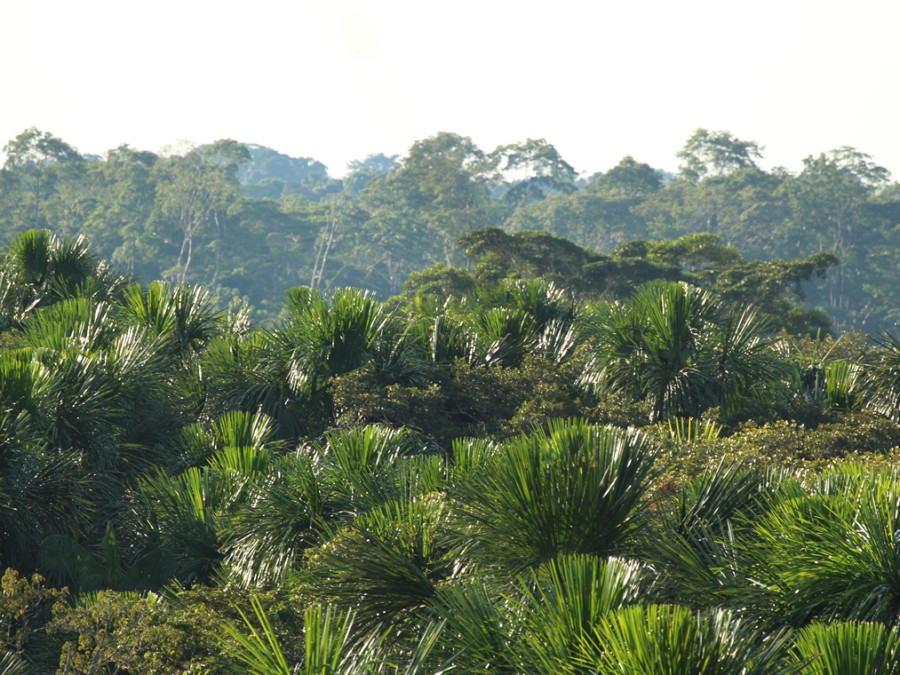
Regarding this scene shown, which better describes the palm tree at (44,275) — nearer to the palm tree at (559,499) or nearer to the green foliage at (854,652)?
the palm tree at (559,499)

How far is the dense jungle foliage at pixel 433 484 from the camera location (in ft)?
16.1

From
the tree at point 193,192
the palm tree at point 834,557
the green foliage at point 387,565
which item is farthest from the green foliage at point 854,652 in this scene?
the tree at point 193,192

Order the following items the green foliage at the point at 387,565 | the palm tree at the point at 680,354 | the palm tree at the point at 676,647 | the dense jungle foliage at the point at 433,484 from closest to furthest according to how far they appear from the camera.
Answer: the palm tree at the point at 676,647 < the dense jungle foliage at the point at 433,484 < the green foliage at the point at 387,565 < the palm tree at the point at 680,354

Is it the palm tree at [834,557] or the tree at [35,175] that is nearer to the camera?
→ the palm tree at [834,557]

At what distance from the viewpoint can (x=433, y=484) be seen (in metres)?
7.44

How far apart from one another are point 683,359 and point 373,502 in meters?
6.19

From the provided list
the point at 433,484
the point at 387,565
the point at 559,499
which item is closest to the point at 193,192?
the point at 433,484

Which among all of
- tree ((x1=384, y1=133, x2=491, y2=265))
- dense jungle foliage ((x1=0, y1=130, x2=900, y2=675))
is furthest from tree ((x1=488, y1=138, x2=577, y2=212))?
dense jungle foliage ((x1=0, y1=130, x2=900, y2=675))

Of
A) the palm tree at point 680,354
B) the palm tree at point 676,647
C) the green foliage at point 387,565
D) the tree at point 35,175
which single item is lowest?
the green foliage at point 387,565

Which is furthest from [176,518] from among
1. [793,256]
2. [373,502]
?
[793,256]

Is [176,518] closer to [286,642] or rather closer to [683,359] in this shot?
[286,642]

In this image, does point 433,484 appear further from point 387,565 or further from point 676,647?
point 676,647

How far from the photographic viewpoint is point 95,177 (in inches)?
2309

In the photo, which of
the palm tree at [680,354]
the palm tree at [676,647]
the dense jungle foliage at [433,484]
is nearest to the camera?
the palm tree at [676,647]
